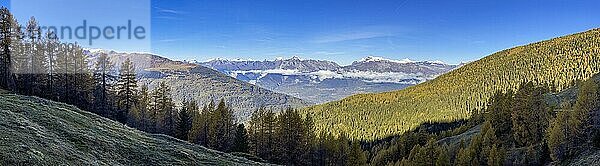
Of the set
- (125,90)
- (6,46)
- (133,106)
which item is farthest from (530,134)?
Result: (6,46)

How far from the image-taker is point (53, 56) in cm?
7656

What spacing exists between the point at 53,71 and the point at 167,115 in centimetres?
2461

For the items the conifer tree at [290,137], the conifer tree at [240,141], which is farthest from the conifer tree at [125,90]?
the conifer tree at [290,137]

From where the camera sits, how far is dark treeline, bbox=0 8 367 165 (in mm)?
71438

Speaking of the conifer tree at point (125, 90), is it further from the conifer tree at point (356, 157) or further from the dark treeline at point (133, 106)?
the conifer tree at point (356, 157)

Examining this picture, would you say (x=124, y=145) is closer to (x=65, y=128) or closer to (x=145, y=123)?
(x=65, y=128)

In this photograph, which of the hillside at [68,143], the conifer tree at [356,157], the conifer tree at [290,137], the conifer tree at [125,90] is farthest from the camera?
the conifer tree at [356,157]

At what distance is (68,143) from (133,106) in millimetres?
55817

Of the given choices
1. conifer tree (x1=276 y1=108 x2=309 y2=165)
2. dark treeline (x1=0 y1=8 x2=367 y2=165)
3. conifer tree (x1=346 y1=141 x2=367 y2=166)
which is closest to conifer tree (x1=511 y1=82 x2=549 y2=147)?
conifer tree (x1=346 y1=141 x2=367 y2=166)

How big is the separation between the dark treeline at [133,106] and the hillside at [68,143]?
111 ft

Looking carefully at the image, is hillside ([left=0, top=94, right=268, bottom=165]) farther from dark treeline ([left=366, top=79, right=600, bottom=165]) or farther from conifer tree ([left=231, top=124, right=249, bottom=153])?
dark treeline ([left=366, top=79, right=600, bottom=165])

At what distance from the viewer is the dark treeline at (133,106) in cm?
A: 7144

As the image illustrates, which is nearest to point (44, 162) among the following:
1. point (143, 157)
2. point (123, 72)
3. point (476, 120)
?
point (143, 157)

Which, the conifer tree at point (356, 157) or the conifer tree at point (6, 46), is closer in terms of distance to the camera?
the conifer tree at point (6, 46)
